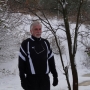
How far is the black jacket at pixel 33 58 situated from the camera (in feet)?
13.3

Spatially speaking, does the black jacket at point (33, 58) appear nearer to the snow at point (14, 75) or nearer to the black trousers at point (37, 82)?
the black trousers at point (37, 82)

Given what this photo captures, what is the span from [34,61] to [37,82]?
14.4 inches

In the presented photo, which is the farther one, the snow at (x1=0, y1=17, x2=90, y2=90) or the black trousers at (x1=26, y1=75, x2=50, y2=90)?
the snow at (x1=0, y1=17, x2=90, y2=90)

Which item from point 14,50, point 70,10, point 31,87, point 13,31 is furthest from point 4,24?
point 31,87

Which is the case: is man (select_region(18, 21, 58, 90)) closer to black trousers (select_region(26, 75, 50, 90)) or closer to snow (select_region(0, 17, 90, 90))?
black trousers (select_region(26, 75, 50, 90))

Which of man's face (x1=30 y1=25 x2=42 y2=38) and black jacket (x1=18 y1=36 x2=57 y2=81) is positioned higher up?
man's face (x1=30 y1=25 x2=42 y2=38)

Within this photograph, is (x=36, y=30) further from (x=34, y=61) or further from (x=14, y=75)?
(x=14, y=75)

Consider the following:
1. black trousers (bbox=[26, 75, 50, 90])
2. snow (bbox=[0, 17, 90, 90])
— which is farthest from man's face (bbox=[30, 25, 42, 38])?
snow (bbox=[0, 17, 90, 90])

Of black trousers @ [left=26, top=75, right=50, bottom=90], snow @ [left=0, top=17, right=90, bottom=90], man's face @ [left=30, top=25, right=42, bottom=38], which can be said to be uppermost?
man's face @ [left=30, top=25, right=42, bottom=38]

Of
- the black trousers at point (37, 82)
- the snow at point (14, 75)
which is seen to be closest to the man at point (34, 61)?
the black trousers at point (37, 82)

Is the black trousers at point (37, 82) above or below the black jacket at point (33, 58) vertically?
below

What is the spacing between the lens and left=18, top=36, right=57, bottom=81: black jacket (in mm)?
4055

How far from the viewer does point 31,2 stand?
290 inches

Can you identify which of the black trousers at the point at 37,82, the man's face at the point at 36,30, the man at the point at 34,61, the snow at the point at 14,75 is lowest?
the snow at the point at 14,75
